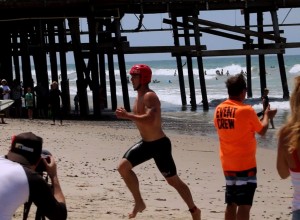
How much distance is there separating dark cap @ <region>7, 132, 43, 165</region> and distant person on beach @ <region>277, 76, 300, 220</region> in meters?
1.30

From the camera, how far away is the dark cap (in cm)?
402

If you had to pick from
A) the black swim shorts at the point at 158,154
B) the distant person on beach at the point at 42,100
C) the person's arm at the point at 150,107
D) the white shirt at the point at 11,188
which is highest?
the white shirt at the point at 11,188

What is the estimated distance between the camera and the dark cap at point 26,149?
4.02m

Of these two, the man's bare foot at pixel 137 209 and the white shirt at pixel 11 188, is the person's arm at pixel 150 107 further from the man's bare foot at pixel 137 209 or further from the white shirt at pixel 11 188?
the white shirt at pixel 11 188

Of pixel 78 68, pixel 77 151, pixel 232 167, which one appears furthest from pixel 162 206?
pixel 78 68

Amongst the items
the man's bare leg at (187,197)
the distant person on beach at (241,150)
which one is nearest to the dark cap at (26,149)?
the distant person on beach at (241,150)

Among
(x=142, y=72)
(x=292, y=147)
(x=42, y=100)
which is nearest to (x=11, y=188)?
(x=292, y=147)

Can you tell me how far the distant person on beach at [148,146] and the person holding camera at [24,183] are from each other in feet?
10.2

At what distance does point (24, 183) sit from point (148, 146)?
3.37 metres

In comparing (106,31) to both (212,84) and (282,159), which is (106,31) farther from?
(212,84)

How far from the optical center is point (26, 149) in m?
4.02

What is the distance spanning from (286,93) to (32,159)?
28.3 m

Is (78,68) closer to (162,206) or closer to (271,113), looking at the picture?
(162,206)

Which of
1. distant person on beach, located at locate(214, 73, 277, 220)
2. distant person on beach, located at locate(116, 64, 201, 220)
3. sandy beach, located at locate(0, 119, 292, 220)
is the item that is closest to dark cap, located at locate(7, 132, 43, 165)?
distant person on beach, located at locate(214, 73, 277, 220)
